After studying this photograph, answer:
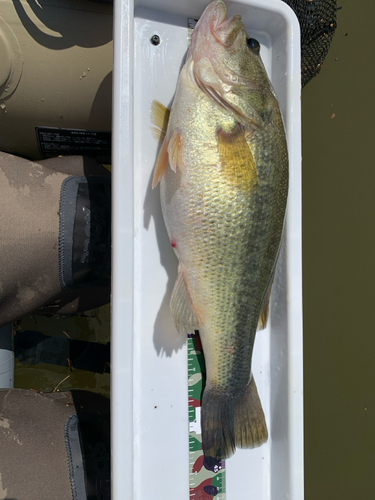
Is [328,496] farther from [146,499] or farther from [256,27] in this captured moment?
[256,27]

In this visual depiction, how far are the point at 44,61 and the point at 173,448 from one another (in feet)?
3.96

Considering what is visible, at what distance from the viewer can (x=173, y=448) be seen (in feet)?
3.44

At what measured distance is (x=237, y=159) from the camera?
0.90 metres

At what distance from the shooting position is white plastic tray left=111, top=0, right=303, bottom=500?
104 centimetres

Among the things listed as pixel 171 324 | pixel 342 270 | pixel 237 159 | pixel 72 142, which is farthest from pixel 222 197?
pixel 342 270

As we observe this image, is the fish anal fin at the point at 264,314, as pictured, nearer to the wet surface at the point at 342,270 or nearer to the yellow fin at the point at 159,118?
the yellow fin at the point at 159,118

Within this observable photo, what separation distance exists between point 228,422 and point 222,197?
647 mm

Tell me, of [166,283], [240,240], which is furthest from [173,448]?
[240,240]

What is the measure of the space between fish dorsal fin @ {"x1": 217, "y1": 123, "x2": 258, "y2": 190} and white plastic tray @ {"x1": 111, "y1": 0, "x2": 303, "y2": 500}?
24 cm

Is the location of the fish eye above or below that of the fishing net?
below

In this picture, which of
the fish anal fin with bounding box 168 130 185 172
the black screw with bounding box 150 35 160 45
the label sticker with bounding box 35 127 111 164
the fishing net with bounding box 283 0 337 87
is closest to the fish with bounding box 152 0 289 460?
the fish anal fin with bounding box 168 130 185 172

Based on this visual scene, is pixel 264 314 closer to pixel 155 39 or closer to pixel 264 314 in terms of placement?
pixel 264 314

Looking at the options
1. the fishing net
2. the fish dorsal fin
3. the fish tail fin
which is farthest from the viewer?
the fishing net

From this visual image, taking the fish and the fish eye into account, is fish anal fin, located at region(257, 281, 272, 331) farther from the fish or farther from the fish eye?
the fish eye
